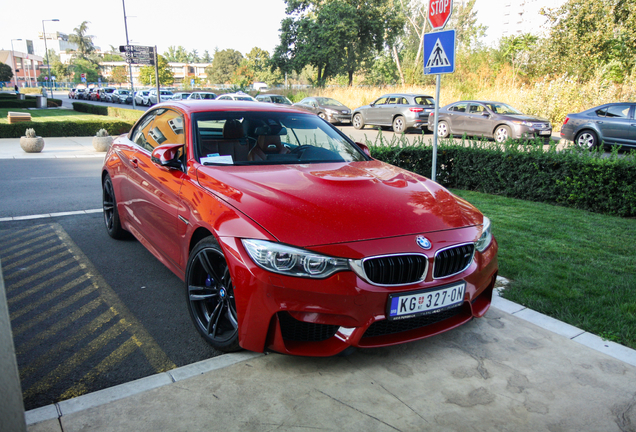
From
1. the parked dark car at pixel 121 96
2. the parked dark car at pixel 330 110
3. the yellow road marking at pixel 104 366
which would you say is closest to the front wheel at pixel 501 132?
the parked dark car at pixel 330 110

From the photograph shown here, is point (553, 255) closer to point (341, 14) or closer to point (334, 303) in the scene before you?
point (334, 303)

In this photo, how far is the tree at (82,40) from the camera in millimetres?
137250

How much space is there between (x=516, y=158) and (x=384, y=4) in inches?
1680

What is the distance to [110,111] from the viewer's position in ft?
93.0

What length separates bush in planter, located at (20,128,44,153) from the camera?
1384 centimetres

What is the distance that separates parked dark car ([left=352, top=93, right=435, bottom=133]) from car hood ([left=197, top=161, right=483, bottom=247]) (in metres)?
17.7

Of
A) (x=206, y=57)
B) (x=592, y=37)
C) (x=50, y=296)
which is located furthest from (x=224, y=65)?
(x=50, y=296)

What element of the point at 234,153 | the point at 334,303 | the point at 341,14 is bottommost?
the point at 334,303

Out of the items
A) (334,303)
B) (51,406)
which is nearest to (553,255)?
(334,303)

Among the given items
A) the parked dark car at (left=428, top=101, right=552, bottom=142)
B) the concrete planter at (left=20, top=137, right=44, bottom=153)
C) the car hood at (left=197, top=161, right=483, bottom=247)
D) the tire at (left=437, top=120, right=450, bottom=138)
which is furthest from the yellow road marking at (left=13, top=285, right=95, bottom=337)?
the tire at (left=437, top=120, right=450, bottom=138)

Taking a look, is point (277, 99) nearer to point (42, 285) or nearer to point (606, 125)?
point (606, 125)

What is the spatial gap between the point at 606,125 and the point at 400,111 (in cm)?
879

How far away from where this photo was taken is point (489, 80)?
90.7ft

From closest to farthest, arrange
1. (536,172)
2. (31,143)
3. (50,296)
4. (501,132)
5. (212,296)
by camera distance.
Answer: (212,296), (50,296), (536,172), (31,143), (501,132)
